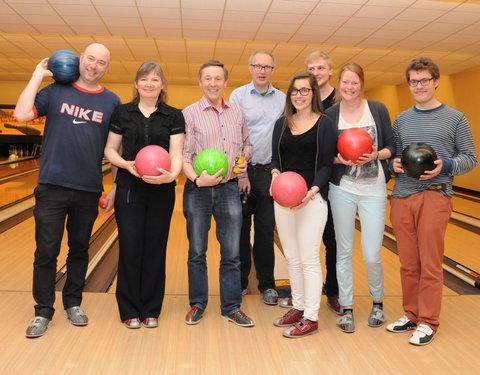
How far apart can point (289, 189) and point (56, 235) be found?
1119mm

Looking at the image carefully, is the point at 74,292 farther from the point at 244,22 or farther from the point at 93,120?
the point at 244,22

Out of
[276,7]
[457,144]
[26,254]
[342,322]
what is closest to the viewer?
[457,144]

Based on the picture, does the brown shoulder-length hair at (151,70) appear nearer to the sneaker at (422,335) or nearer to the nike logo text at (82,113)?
the nike logo text at (82,113)

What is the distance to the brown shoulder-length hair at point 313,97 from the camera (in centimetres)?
218

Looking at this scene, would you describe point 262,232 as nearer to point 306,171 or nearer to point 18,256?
point 306,171

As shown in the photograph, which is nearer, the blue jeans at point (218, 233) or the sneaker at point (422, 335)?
the sneaker at point (422, 335)

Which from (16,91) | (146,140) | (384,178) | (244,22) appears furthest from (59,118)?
(16,91)

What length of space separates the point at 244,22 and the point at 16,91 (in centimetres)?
943

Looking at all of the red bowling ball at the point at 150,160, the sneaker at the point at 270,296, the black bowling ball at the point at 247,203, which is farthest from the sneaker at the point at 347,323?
the red bowling ball at the point at 150,160

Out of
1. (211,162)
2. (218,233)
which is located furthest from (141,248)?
(211,162)

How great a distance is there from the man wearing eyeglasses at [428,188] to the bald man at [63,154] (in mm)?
1448

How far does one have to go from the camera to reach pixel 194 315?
2.37m

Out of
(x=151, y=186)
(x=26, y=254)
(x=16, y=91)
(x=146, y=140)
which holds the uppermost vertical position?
(x=16, y=91)

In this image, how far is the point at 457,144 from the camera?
7.09 feet
